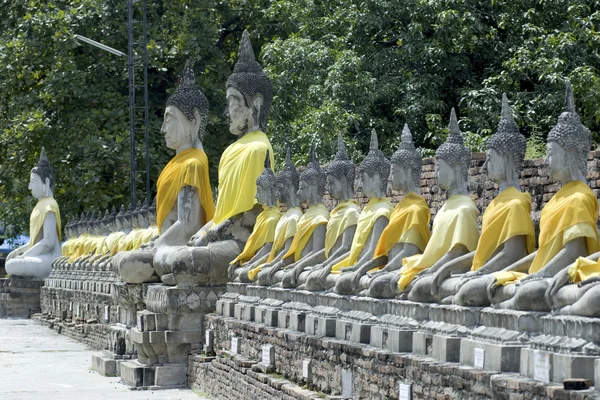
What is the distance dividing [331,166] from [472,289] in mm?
3767

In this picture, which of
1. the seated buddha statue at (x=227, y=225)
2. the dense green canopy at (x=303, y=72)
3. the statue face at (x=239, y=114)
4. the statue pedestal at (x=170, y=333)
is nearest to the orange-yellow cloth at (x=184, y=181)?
the seated buddha statue at (x=227, y=225)

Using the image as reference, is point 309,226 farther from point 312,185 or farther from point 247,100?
point 247,100

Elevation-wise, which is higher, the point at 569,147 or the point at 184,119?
the point at 184,119

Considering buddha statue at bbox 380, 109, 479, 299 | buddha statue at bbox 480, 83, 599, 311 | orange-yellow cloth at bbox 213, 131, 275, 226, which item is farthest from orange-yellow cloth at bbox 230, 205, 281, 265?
buddha statue at bbox 480, 83, 599, 311

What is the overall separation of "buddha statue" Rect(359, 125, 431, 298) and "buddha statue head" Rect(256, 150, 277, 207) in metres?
3.56

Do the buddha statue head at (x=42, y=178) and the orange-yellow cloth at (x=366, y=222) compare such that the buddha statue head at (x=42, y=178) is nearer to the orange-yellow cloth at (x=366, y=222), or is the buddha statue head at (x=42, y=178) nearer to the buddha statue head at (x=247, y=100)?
the buddha statue head at (x=247, y=100)

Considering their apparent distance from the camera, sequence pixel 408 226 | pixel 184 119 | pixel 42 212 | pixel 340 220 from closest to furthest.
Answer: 1. pixel 408 226
2. pixel 340 220
3. pixel 184 119
4. pixel 42 212

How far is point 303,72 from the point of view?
69.0ft

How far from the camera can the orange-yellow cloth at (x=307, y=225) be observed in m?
11.9

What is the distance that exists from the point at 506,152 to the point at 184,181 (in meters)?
7.43

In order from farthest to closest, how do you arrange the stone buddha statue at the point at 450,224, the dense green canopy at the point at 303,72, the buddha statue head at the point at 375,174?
the dense green canopy at the point at 303,72 → the buddha statue head at the point at 375,174 → the stone buddha statue at the point at 450,224

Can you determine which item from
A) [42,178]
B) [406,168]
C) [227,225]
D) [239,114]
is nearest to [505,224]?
[406,168]

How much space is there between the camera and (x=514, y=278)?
7.62 metres

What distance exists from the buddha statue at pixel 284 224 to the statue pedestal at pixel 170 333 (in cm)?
115
